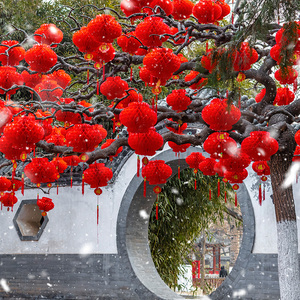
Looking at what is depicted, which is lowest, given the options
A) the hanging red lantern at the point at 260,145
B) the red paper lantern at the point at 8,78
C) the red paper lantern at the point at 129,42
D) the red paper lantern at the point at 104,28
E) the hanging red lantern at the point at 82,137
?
the hanging red lantern at the point at 260,145

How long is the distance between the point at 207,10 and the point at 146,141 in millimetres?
1176

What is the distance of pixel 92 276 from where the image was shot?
260 inches

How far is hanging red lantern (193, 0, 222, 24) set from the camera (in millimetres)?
3506

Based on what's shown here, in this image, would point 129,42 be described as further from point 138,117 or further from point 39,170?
point 39,170

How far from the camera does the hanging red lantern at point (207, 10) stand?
351 cm

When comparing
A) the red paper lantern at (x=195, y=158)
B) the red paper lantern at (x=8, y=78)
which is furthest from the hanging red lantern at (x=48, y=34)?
the red paper lantern at (x=195, y=158)

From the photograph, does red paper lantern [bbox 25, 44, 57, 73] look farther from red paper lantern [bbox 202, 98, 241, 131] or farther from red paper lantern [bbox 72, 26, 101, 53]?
red paper lantern [bbox 202, 98, 241, 131]

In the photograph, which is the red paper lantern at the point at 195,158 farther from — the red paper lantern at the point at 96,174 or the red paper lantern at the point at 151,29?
the red paper lantern at the point at 151,29

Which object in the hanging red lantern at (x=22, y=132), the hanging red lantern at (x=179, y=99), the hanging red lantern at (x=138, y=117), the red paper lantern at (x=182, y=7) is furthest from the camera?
the hanging red lantern at (x=179, y=99)

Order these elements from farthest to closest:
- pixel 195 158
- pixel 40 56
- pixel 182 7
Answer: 1. pixel 195 158
2. pixel 182 7
3. pixel 40 56

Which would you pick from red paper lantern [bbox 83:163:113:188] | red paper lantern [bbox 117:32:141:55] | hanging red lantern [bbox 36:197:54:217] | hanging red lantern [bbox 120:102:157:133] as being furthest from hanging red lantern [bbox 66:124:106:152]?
hanging red lantern [bbox 36:197:54:217]

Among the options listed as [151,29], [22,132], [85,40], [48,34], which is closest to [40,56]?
[85,40]

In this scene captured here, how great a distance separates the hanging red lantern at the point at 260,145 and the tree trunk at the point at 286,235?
12.5 inches

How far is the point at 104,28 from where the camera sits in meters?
3.24
